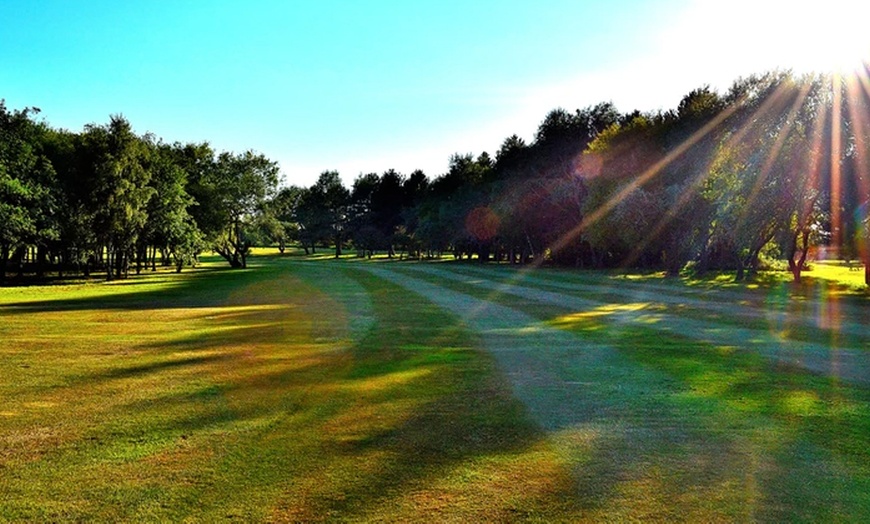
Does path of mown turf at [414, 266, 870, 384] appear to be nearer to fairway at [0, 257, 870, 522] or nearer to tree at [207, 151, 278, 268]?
fairway at [0, 257, 870, 522]

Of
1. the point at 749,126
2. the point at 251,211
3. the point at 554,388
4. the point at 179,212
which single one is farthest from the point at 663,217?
the point at 251,211

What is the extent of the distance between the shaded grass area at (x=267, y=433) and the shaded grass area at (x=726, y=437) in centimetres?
90

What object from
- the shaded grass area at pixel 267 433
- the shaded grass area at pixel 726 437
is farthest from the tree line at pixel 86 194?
the shaded grass area at pixel 726 437

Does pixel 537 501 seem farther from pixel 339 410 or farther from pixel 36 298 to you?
pixel 36 298

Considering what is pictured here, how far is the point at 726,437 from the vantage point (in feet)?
20.6

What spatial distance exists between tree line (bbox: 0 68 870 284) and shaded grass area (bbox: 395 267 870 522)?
21494mm

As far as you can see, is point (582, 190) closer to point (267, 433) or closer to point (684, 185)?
point (684, 185)

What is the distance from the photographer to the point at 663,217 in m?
43.2

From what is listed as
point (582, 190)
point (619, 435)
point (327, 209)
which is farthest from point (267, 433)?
point (327, 209)

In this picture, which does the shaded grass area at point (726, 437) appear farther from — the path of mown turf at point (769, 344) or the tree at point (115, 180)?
the tree at point (115, 180)

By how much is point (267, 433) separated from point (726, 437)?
5.19 meters

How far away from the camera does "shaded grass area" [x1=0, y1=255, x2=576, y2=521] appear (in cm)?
462

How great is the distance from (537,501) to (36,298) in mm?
29511

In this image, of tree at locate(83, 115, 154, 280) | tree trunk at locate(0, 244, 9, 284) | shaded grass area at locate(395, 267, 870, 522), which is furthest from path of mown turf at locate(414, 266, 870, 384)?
tree trunk at locate(0, 244, 9, 284)
